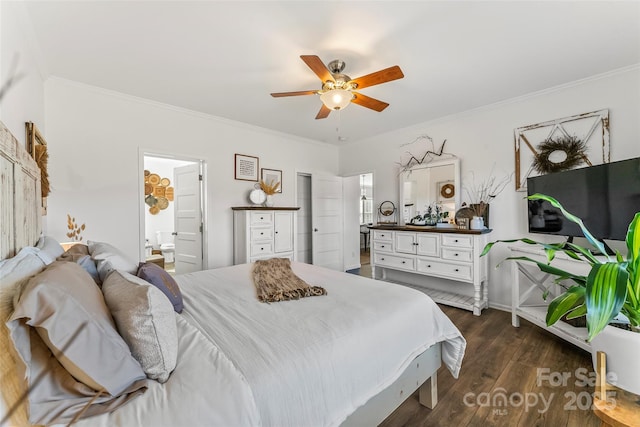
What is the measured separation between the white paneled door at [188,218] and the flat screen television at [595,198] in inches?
160

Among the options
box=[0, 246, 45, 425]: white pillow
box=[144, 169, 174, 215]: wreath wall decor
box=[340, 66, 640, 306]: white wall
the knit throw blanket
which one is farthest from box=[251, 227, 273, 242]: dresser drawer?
box=[144, 169, 174, 215]: wreath wall decor

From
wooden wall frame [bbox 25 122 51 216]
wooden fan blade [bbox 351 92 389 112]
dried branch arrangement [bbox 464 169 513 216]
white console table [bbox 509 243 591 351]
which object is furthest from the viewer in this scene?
dried branch arrangement [bbox 464 169 513 216]

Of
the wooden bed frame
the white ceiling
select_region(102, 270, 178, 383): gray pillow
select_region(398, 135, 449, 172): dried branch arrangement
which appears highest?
the white ceiling

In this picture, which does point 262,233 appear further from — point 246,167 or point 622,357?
point 622,357

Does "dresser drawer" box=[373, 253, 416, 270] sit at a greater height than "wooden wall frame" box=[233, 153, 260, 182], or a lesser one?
lesser

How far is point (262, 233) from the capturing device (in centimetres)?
384

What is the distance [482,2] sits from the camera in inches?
67.9

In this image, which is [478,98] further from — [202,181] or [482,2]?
[202,181]

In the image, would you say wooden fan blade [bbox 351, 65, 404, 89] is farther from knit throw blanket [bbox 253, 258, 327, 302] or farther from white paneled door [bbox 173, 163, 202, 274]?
white paneled door [bbox 173, 163, 202, 274]

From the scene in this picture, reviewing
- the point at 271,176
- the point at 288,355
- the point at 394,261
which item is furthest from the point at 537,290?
the point at 271,176

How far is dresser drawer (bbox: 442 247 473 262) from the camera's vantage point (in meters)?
3.21

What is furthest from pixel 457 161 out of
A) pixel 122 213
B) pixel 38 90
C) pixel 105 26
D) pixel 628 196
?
pixel 38 90

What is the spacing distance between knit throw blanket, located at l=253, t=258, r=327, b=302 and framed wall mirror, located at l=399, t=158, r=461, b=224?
2505 millimetres

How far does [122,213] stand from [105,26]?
6.05 ft
